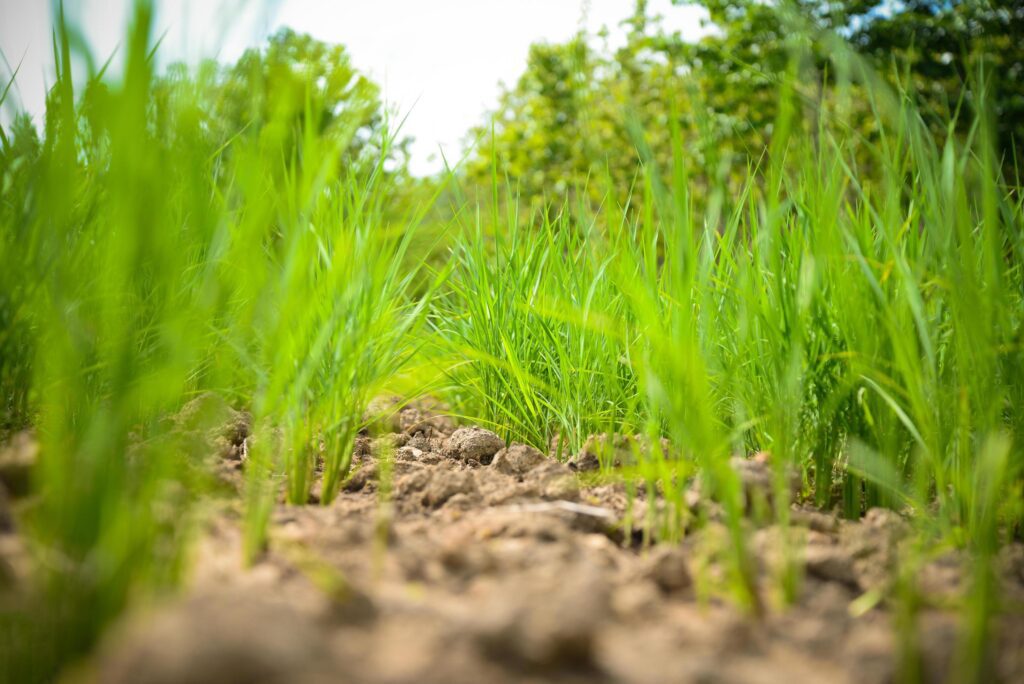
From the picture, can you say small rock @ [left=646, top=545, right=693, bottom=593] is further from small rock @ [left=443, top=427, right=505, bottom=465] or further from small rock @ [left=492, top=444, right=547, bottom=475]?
small rock @ [left=443, top=427, right=505, bottom=465]

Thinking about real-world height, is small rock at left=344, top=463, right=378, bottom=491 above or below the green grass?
below

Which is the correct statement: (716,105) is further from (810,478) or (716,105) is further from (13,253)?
(13,253)

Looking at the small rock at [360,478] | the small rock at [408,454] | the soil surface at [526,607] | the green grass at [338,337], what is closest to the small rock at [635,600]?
the soil surface at [526,607]

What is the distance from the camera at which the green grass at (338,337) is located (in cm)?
83

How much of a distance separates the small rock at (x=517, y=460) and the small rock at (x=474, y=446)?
5.6 inches

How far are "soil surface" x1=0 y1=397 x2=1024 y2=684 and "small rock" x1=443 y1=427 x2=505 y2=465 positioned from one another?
650 mm

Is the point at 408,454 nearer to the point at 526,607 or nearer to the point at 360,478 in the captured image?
the point at 360,478

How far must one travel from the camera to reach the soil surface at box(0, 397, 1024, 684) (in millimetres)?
614

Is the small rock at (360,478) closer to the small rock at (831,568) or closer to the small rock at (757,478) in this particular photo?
the small rock at (757,478)

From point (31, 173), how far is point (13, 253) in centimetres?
17

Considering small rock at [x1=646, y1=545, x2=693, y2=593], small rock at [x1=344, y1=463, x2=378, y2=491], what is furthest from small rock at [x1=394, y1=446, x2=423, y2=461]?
small rock at [x1=646, y1=545, x2=693, y2=593]

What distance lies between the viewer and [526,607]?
2.39ft

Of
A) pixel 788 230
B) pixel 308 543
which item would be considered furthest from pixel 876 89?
pixel 308 543

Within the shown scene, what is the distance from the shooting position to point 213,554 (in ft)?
3.03
